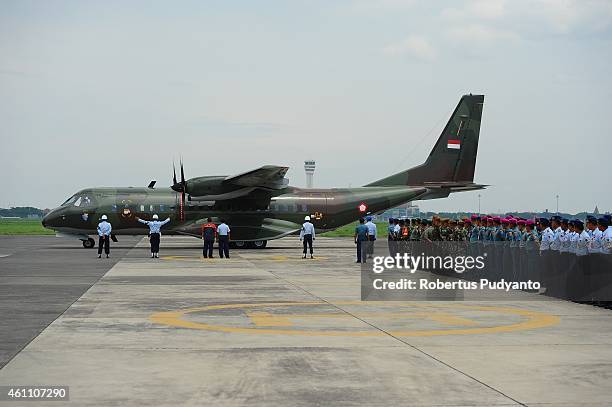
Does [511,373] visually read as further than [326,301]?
No

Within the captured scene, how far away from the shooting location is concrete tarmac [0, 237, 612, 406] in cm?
823

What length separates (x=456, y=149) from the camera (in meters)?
41.7

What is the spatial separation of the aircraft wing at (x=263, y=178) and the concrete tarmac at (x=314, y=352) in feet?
57.8

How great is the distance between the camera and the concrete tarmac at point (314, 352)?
27.0 feet

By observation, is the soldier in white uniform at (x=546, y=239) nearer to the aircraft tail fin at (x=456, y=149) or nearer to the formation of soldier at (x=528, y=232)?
the formation of soldier at (x=528, y=232)

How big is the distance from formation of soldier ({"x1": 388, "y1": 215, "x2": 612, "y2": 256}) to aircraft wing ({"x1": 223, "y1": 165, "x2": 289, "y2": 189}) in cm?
854

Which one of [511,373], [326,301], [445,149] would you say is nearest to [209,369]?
[511,373]

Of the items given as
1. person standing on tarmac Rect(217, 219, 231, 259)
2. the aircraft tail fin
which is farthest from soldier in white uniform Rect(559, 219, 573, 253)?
the aircraft tail fin

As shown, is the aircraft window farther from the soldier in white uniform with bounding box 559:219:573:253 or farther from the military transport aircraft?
the soldier in white uniform with bounding box 559:219:573:253

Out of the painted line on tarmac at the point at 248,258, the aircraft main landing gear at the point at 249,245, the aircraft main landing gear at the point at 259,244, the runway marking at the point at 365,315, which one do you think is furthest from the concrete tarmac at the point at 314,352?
the aircraft main landing gear at the point at 259,244

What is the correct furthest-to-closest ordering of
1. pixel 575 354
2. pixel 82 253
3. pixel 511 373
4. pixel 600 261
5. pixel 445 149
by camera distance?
1. pixel 445 149
2. pixel 82 253
3. pixel 600 261
4. pixel 575 354
5. pixel 511 373

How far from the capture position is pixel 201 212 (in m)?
38.8

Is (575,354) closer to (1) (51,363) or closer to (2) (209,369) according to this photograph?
(2) (209,369)

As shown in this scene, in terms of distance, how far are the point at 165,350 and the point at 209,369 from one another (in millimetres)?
1497
